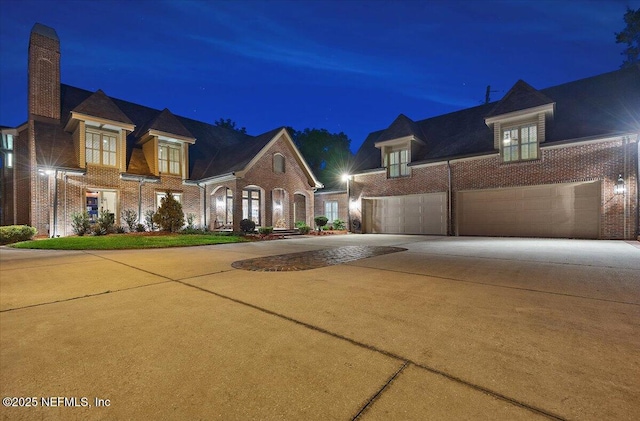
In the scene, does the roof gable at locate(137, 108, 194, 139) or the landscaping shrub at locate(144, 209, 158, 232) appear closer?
the landscaping shrub at locate(144, 209, 158, 232)

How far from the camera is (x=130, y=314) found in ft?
9.71

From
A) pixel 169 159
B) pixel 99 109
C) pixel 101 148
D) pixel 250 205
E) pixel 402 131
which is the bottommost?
pixel 250 205

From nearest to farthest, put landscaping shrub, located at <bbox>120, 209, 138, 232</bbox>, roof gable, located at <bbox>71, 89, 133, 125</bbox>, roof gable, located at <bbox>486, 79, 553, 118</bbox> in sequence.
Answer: roof gable, located at <bbox>486, 79, 553, 118</bbox>
roof gable, located at <bbox>71, 89, 133, 125</bbox>
landscaping shrub, located at <bbox>120, 209, 138, 232</bbox>

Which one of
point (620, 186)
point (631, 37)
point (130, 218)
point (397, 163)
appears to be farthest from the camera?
point (631, 37)

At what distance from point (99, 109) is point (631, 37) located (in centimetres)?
3582

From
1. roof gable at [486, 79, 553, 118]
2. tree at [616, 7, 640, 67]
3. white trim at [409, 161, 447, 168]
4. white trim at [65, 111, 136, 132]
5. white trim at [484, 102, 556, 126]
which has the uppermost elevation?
tree at [616, 7, 640, 67]

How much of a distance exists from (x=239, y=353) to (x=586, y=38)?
71.4 m

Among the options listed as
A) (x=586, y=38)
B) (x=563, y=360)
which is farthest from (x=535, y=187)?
(x=586, y=38)

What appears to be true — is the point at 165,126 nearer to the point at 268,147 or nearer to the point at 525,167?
the point at 268,147

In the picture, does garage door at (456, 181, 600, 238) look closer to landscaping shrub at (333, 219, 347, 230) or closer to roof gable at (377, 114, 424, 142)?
roof gable at (377, 114, 424, 142)

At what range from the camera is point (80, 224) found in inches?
505

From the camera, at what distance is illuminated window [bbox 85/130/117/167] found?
47.2ft

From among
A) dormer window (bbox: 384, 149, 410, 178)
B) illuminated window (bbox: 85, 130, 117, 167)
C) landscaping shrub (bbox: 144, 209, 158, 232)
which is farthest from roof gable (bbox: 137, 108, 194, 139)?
dormer window (bbox: 384, 149, 410, 178)

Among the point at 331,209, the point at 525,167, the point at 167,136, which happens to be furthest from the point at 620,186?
the point at 167,136
